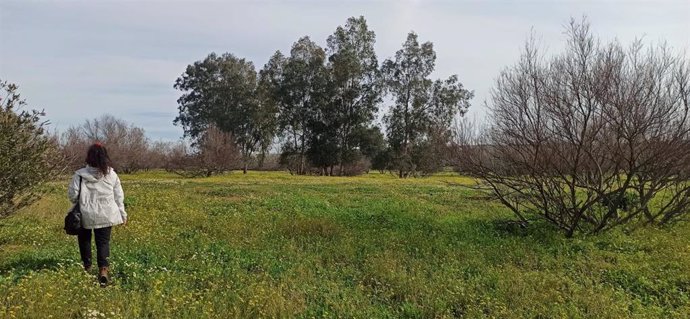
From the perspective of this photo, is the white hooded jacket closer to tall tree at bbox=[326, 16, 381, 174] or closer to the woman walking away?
the woman walking away

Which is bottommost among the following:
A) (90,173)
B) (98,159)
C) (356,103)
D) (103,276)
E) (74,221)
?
(103,276)

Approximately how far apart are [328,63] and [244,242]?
46.8 m

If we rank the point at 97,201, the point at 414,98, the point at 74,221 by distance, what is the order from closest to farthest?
1. the point at 74,221
2. the point at 97,201
3. the point at 414,98

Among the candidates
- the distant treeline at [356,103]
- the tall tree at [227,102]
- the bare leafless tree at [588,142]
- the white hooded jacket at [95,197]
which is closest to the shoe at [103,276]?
the white hooded jacket at [95,197]

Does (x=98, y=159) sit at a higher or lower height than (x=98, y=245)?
higher

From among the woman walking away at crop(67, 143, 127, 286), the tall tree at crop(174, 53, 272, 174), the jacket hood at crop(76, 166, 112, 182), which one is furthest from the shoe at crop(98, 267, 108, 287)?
the tall tree at crop(174, 53, 272, 174)

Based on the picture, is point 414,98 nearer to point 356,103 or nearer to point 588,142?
point 356,103

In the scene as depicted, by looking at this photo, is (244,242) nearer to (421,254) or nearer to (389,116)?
(421,254)

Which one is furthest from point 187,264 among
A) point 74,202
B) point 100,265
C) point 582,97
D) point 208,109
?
point 208,109

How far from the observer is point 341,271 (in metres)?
7.73

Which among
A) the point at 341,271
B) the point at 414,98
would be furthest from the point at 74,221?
the point at 414,98

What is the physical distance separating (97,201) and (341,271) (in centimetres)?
375

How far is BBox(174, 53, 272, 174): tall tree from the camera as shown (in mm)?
61031

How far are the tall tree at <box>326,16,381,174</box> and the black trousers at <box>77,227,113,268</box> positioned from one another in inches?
1853
